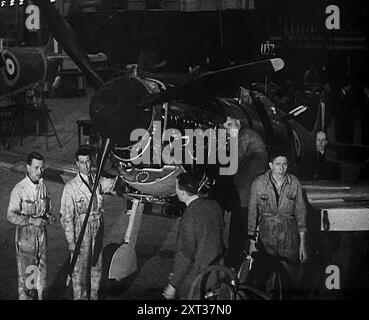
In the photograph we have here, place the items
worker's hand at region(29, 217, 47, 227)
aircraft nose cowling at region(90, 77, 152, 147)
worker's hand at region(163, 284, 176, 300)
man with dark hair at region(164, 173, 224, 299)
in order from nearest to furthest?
aircraft nose cowling at region(90, 77, 152, 147)
man with dark hair at region(164, 173, 224, 299)
worker's hand at region(163, 284, 176, 300)
worker's hand at region(29, 217, 47, 227)

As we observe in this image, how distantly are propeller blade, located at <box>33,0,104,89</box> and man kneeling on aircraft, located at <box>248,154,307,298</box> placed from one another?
1.03 m

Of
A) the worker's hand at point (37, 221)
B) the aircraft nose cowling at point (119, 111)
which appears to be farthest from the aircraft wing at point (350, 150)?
the worker's hand at point (37, 221)

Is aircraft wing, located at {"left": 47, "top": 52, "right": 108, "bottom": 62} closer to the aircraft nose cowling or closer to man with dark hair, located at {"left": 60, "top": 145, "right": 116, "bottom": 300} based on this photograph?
the aircraft nose cowling

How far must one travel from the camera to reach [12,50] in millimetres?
3434

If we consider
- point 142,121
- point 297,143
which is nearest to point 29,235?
point 142,121

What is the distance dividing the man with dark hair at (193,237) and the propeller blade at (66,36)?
720 mm

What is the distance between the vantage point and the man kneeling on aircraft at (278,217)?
3.36m

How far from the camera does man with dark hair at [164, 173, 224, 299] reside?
3.16m

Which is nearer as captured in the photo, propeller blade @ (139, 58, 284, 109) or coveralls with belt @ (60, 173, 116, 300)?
propeller blade @ (139, 58, 284, 109)

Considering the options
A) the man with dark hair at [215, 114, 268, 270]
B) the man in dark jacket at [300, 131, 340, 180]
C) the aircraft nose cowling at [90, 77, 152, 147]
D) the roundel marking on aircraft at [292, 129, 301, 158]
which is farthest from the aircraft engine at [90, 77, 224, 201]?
the man in dark jacket at [300, 131, 340, 180]

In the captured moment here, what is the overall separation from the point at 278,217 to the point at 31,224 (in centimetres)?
125

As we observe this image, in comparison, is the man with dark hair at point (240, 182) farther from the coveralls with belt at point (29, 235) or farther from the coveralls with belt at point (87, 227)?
the coveralls with belt at point (29, 235)

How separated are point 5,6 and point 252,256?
5.90 feet

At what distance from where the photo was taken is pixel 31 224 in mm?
3381
